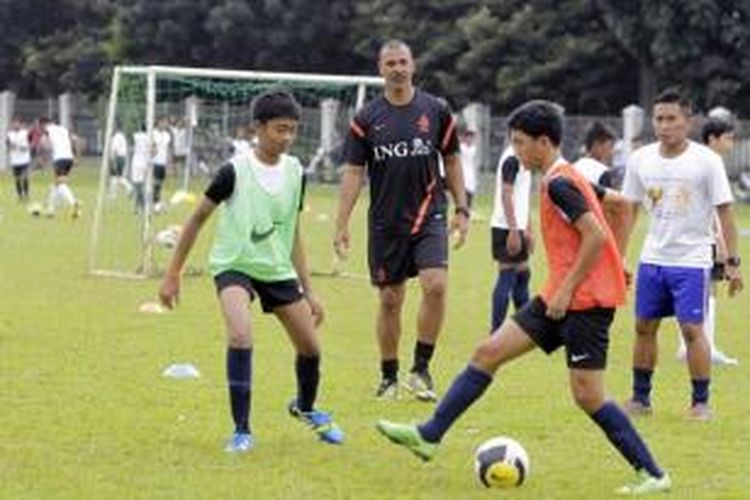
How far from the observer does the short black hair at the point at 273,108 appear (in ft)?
29.3

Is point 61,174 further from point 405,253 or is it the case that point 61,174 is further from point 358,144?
point 405,253

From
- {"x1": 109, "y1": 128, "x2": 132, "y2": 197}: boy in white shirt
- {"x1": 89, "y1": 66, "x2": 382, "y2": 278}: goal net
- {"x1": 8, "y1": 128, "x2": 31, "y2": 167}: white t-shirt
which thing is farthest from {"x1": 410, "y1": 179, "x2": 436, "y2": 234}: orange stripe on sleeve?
{"x1": 8, "y1": 128, "x2": 31, "y2": 167}: white t-shirt

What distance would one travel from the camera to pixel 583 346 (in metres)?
8.16

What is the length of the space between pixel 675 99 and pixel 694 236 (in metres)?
0.86

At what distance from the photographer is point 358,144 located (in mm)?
10922

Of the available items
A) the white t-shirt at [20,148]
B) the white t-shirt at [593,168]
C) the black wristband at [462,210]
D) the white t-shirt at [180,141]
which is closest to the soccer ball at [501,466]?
the black wristband at [462,210]

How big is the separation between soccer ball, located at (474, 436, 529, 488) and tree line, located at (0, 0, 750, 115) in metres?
38.8

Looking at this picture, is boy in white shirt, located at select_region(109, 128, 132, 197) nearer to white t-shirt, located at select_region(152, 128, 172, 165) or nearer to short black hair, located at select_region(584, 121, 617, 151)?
white t-shirt, located at select_region(152, 128, 172, 165)

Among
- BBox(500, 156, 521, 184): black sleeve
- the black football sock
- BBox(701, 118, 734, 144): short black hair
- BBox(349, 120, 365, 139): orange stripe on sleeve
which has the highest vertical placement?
BBox(349, 120, 365, 139): orange stripe on sleeve

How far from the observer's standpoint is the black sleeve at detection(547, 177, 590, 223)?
315 inches

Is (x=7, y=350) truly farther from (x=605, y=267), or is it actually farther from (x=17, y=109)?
(x=17, y=109)

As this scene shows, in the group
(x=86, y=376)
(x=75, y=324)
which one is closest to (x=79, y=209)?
(x=75, y=324)

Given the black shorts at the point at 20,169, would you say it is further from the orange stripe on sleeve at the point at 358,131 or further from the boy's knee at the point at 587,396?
the boy's knee at the point at 587,396

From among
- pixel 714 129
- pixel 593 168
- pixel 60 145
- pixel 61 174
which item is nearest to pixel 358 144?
pixel 593 168
